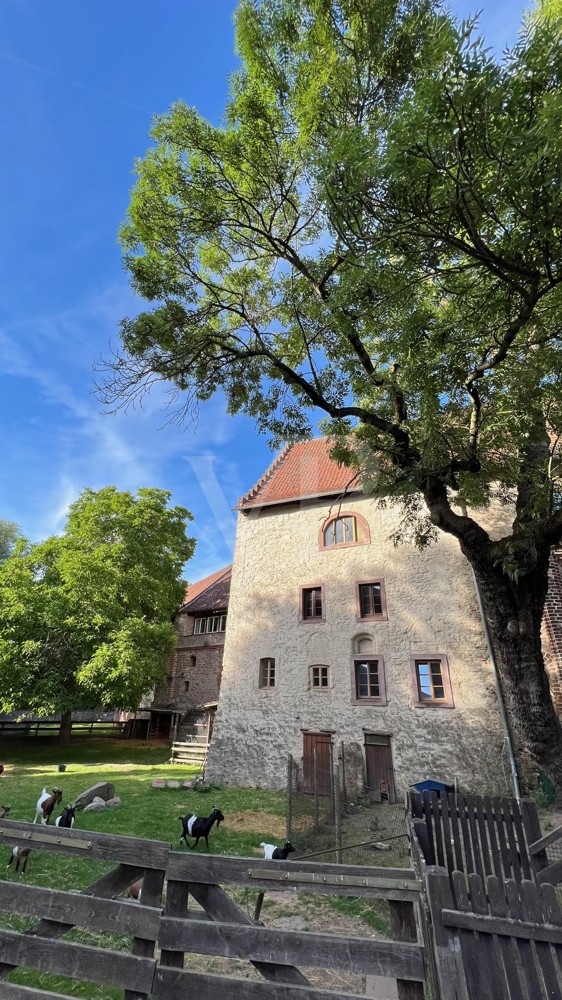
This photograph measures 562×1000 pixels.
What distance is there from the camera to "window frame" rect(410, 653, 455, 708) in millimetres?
14422

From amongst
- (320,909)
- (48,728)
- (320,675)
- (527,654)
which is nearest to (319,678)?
(320,675)

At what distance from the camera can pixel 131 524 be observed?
2391cm

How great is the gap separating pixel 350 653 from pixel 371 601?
6.79ft

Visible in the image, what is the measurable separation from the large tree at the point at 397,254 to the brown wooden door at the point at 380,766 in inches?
302

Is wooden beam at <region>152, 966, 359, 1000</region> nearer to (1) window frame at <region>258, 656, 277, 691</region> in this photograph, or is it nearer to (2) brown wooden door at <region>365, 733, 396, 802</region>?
(2) brown wooden door at <region>365, 733, 396, 802</region>

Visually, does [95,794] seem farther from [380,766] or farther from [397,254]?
[397,254]

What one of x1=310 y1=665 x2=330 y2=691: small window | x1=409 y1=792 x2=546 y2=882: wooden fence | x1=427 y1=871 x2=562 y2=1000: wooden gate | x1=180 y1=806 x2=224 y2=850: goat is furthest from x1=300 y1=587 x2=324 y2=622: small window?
x1=427 y1=871 x2=562 y2=1000: wooden gate

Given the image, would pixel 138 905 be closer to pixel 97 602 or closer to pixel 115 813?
pixel 115 813

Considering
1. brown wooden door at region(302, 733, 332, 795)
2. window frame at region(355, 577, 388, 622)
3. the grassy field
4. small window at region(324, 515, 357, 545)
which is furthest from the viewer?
small window at region(324, 515, 357, 545)

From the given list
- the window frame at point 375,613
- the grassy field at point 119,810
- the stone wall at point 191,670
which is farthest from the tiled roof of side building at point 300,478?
the grassy field at point 119,810

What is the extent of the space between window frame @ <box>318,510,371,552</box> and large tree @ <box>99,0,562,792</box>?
665 cm

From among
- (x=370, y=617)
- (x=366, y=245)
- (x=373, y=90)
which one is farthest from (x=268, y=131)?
(x=370, y=617)

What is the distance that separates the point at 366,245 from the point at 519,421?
4.97 m

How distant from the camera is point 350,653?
53.8ft
